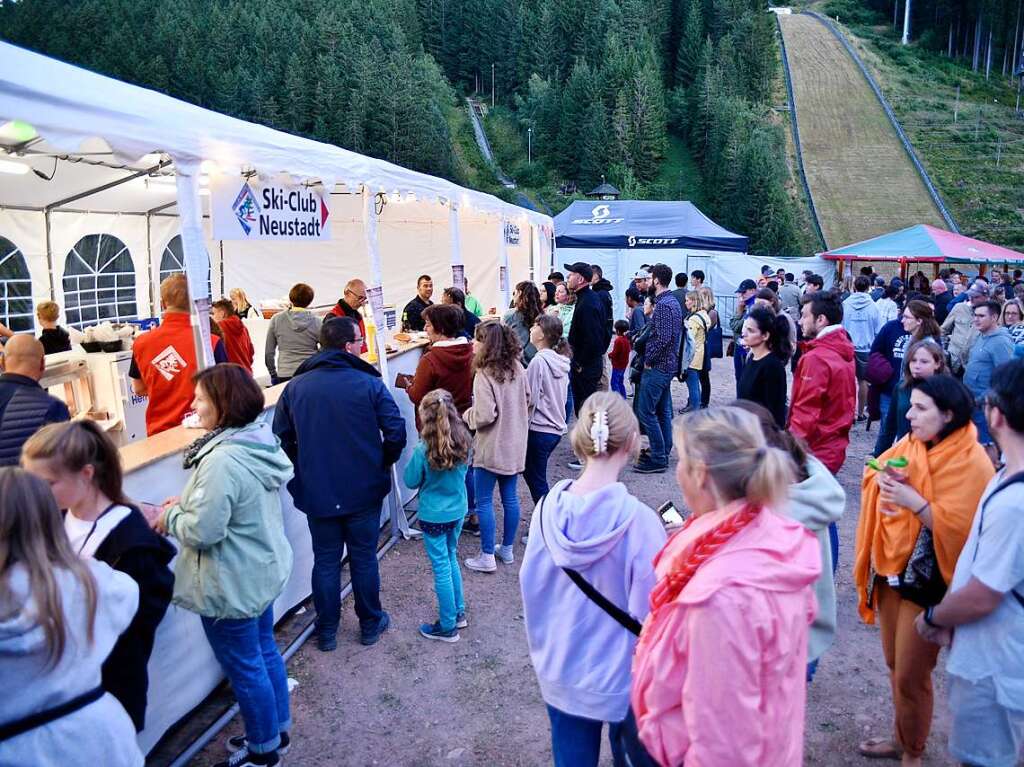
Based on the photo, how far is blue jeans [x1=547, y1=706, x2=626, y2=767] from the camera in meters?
2.12

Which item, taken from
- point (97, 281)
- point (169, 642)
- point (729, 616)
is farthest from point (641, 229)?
point (729, 616)

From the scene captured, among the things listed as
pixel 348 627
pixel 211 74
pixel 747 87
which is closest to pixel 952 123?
pixel 747 87

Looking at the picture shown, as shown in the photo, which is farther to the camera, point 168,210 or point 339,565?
point 168,210

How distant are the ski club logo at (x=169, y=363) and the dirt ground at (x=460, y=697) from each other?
67.0 inches

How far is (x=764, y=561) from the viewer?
1.46 meters

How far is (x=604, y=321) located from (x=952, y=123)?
5685 centimetres

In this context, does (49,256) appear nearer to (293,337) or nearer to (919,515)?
(293,337)

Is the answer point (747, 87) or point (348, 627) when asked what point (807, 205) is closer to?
point (747, 87)

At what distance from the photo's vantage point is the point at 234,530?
2699mm

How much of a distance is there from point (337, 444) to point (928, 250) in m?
17.1

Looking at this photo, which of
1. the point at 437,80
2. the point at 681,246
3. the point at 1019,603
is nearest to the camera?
the point at 1019,603

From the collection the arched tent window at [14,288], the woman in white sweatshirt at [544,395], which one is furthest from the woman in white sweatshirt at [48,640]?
the arched tent window at [14,288]

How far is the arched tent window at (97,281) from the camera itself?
10750 millimetres

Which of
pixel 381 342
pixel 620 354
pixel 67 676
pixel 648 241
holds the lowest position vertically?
pixel 620 354
